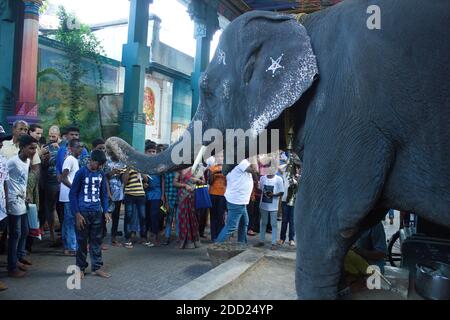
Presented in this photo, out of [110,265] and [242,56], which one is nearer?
[242,56]

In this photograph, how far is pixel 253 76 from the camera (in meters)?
2.04

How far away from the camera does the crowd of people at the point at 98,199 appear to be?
4.42 metres

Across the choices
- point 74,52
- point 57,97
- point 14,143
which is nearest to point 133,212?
point 14,143

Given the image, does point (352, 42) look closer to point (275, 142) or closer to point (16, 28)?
point (275, 142)

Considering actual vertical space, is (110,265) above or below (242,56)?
below

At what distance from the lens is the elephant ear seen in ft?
5.97

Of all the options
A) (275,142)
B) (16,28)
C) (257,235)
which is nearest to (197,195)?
(257,235)

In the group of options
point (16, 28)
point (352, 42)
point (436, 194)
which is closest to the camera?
point (436, 194)

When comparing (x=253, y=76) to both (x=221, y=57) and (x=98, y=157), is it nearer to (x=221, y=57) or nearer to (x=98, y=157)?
(x=221, y=57)

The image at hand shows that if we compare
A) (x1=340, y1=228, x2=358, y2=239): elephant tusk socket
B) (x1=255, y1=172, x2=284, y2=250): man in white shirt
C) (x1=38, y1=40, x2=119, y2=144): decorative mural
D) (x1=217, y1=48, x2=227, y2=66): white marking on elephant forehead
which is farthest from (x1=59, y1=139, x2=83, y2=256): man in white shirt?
(x1=38, y1=40, x2=119, y2=144): decorative mural
